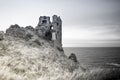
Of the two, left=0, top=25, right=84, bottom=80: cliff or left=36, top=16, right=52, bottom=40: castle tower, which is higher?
left=36, top=16, right=52, bottom=40: castle tower

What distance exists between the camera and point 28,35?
2250 centimetres

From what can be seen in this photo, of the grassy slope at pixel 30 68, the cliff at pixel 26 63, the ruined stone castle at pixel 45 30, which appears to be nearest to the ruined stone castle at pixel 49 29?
the ruined stone castle at pixel 45 30

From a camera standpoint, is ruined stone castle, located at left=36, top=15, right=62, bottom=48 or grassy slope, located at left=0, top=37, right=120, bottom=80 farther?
→ ruined stone castle, located at left=36, top=15, right=62, bottom=48

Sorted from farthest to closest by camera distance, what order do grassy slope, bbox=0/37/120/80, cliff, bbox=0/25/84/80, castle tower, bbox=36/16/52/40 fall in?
castle tower, bbox=36/16/52/40 < cliff, bbox=0/25/84/80 < grassy slope, bbox=0/37/120/80

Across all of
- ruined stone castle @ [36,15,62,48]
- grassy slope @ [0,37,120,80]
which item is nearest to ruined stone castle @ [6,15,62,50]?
ruined stone castle @ [36,15,62,48]

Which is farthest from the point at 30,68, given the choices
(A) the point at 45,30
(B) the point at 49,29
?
(B) the point at 49,29

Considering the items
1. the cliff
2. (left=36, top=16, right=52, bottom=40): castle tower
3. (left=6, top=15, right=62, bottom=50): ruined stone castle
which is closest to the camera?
the cliff

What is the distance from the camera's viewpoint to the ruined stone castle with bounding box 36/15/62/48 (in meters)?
26.7

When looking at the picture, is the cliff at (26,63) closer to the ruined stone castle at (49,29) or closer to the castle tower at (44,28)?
the castle tower at (44,28)

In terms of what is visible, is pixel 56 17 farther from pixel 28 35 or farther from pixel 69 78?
pixel 69 78

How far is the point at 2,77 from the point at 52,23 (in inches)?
942

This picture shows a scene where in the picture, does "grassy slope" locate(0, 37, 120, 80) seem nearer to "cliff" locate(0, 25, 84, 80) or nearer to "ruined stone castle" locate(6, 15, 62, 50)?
"cliff" locate(0, 25, 84, 80)

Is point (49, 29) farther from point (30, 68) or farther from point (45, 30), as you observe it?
point (30, 68)

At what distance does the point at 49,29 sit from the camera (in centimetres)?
2811
